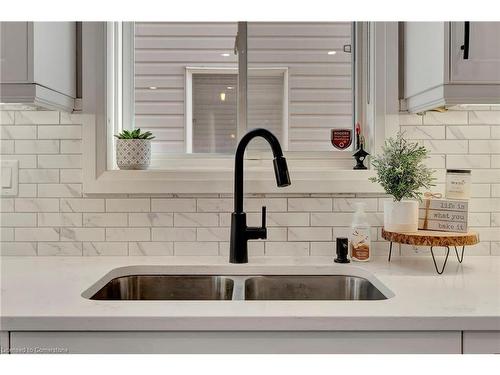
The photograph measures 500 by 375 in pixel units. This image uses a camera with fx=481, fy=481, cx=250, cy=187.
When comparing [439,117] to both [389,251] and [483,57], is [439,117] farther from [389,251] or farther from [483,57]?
[389,251]

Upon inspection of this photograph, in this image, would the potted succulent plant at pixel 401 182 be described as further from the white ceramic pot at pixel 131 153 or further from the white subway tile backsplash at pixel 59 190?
the white subway tile backsplash at pixel 59 190

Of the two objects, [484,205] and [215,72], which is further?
[215,72]

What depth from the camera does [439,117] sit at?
5.86 feet

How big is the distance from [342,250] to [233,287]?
0.39 meters

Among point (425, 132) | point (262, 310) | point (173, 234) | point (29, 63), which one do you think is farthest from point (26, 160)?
point (425, 132)

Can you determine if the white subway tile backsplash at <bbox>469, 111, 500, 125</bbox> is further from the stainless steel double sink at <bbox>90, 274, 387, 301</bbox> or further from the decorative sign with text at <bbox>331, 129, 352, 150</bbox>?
the stainless steel double sink at <bbox>90, 274, 387, 301</bbox>

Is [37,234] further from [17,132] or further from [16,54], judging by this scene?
[16,54]

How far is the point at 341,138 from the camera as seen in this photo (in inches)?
77.0

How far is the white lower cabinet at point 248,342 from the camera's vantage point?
1.08 m

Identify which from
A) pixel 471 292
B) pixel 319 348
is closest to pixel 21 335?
pixel 319 348

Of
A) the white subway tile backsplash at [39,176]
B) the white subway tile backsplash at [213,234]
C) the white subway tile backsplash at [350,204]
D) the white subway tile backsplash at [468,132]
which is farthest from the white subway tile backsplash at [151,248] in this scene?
the white subway tile backsplash at [468,132]

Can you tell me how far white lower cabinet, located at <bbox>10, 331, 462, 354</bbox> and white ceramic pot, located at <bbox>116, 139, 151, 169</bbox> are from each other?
2.77ft

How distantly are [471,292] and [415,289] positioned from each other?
0.14 meters

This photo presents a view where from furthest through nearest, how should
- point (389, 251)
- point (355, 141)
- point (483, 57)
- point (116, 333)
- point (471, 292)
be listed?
point (355, 141)
point (389, 251)
point (483, 57)
point (471, 292)
point (116, 333)
